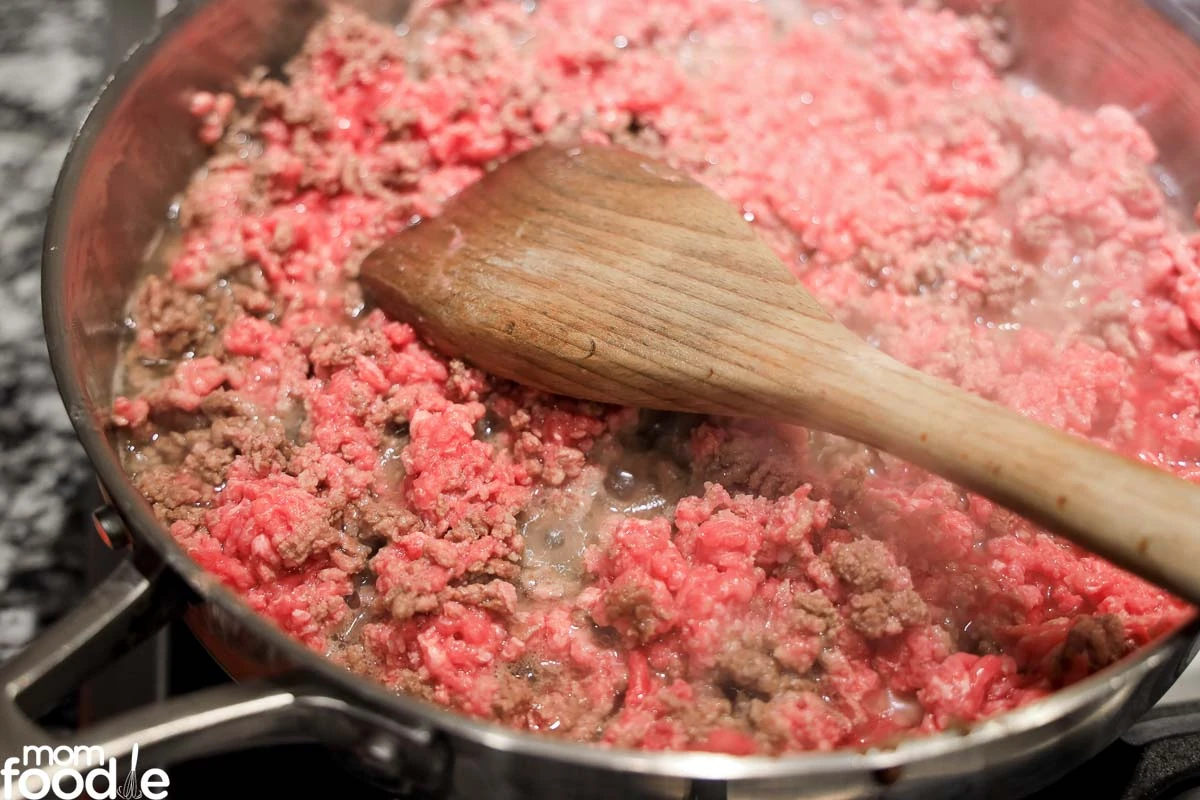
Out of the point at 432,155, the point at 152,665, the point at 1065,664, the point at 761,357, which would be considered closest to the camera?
the point at 1065,664

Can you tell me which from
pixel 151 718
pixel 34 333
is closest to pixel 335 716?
pixel 151 718

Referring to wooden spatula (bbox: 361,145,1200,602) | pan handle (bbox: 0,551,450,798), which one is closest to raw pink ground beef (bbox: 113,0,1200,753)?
wooden spatula (bbox: 361,145,1200,602)

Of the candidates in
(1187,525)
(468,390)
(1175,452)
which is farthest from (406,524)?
(1175,452)

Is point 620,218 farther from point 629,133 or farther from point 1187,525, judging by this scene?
point 1187,525

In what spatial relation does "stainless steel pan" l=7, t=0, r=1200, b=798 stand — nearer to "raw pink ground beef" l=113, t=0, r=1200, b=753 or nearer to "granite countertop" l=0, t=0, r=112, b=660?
"raw pink ground beef" l=113, t=0, r=1200, b=753

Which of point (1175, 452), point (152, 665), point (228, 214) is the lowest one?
point (152, 665)

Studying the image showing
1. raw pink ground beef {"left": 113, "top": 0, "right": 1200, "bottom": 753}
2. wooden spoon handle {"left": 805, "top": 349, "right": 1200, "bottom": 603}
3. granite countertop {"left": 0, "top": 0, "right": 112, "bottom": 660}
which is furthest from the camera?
granite countertop {"left": 0, "top": 0, "right": 112, "bottom": 660}

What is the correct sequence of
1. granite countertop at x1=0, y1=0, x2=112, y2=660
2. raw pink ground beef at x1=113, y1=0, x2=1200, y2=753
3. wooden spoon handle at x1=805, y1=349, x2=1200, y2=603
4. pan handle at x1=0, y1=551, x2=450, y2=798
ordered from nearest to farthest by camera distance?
pan handle at x1=0, y1=551, x2=450, y2=798
wooden spoon handle at x1=805, y1=349, x2=1200, y2=603
raw pink ground beef at x1=113, y1=0, x2=1200, y2=753
granite countertop at x1=0, y1=0, x2=112, y2=660
